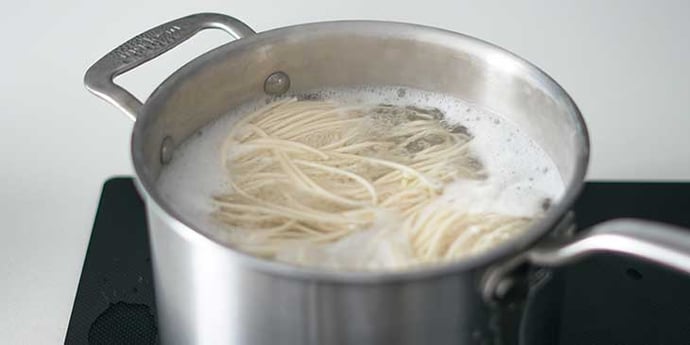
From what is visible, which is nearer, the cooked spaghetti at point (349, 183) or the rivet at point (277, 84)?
the cooked spaghetti at point (349, 183)

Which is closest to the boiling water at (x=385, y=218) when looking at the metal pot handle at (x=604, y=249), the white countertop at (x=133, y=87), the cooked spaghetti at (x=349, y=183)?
the cooked spaghetti at (x=349, y=183)

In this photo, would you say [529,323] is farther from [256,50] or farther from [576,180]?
[256,50]

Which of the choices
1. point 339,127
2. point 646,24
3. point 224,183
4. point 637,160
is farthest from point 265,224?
point 646,24

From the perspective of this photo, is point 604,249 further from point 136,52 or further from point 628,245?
point 136,52

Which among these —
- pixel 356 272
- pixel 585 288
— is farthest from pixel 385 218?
pixel 585 288

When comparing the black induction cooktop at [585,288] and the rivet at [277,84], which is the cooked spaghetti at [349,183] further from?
the black induction cooktop at [585,288]
